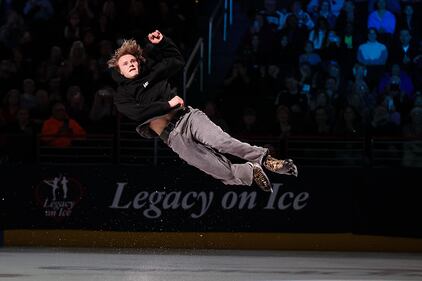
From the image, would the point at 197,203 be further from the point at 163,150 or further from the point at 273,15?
the point at 273,15

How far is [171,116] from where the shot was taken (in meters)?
12.2

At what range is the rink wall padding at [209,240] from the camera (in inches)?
701

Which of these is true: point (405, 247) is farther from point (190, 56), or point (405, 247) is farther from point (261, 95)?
Result: point (190, 56)

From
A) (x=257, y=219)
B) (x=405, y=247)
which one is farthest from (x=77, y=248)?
(x=405, y=247)

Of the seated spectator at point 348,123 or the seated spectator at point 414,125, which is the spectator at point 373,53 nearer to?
the seated spectator at point 414,125

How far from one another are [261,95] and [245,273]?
5762 millimetres

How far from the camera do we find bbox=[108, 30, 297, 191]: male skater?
11.8 metres

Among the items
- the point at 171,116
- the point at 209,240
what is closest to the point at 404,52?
the point at 209,240

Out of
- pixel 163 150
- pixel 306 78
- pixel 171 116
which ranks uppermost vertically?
pixel 171 116

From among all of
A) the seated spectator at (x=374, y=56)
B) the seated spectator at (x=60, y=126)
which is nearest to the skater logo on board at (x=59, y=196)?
the seated spectator at (x=60, y=126)

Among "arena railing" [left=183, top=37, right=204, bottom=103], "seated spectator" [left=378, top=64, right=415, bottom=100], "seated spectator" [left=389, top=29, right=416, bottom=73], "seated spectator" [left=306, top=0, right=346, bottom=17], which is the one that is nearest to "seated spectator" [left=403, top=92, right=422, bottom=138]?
"seated spectator" [left=378, top=64, right=415, bottom=100]

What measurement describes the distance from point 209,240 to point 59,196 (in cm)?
249

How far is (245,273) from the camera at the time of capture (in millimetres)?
13625

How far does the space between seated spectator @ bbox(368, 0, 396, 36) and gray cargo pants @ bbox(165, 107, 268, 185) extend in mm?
8187
